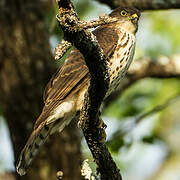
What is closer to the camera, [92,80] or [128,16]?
[92,80]

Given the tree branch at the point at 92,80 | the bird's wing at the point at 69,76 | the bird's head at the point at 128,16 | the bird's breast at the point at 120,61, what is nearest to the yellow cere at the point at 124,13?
the bird's head at the point at 128,16

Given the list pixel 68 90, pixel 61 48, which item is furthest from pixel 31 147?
pixel 61 48

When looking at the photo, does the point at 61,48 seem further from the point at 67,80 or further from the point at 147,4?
the point at 147,4

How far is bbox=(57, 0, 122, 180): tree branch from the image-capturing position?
2842 millimetres

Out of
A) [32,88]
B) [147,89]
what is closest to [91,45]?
[32,88]

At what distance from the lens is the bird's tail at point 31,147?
440 cm

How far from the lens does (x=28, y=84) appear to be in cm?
604

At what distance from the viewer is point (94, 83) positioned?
3453 millimetres

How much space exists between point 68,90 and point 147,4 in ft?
5.26

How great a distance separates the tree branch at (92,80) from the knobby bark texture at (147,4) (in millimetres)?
2105

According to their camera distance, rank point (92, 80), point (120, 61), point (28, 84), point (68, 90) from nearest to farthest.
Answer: point (92, 80)
point (68, 90)
point (120, 61)
point (28, 84)

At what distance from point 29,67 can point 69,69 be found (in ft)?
4.67

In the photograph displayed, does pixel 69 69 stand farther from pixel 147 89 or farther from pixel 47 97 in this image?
pixel 147 89

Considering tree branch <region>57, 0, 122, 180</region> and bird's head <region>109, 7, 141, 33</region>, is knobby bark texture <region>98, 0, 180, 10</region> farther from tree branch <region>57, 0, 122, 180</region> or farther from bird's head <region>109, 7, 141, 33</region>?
tree branch <region>57, 0, 122, 180</region>
